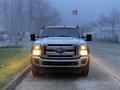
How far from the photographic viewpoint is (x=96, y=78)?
44.5 feet

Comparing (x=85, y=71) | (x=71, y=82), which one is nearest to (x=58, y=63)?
(x=71, y=82)

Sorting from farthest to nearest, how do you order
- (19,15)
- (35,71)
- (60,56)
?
(19,15) < (35,71) < (60,56)

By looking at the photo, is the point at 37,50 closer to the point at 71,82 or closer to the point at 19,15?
the point at 71,82

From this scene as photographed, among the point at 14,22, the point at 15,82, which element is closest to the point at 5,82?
the point at 15,82

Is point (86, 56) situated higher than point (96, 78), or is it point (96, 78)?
point (86, 56)

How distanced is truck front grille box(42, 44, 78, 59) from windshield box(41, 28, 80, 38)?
205 cm

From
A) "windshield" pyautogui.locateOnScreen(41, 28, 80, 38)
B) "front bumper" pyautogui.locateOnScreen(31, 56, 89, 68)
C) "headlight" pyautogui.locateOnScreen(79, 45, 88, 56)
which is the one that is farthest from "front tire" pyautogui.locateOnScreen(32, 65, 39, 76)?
"windshield" pyautogui.locateOnScreen(41, 28, 80, 38)

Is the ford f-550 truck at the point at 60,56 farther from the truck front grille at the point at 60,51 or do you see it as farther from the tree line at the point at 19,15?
the tree line at the point at 19,15

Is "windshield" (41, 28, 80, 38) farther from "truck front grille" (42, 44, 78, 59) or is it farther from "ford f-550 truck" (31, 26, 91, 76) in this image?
"truck front grille" (42, 44, 78, 59)

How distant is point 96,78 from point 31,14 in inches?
2064

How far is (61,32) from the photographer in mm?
15344

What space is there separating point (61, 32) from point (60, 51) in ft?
7.80

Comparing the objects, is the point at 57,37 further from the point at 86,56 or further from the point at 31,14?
the point at 31,14

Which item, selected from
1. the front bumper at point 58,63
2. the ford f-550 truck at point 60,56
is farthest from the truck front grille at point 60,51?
the front bumper at point 58,63
